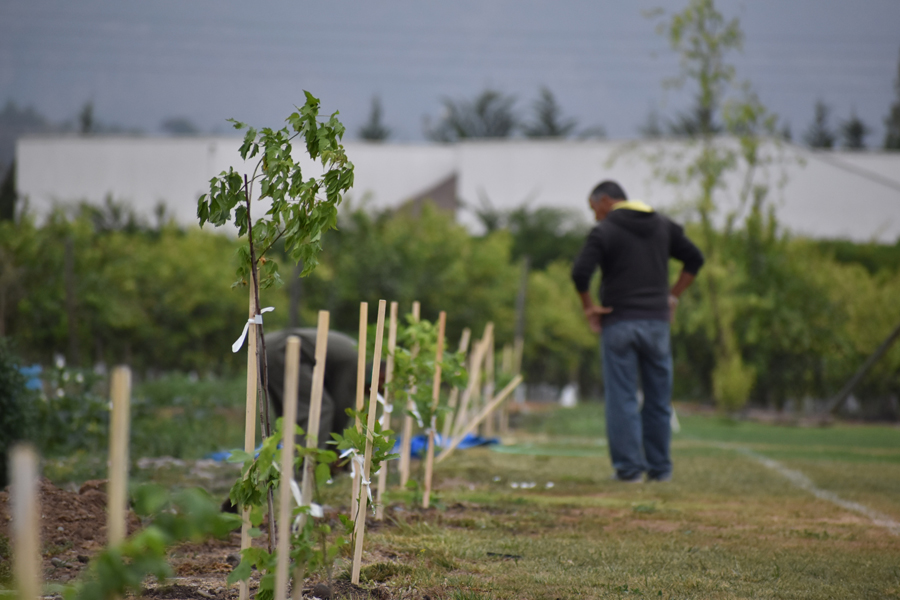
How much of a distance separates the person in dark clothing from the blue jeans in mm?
1573

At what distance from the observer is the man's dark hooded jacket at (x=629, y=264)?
5410 mm

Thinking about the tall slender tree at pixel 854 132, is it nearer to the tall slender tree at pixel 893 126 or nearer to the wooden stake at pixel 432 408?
the tall slender tree at pixel 893 126

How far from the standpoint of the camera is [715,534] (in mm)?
3574

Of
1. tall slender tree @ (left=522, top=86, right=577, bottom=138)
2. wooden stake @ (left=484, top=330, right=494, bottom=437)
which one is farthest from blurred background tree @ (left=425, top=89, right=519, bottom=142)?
wooden stake @ (left=484, top=330, right=494, bottom=437)

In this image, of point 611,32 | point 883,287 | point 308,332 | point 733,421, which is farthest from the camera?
point 611,32

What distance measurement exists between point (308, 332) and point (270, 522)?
267 centimetres

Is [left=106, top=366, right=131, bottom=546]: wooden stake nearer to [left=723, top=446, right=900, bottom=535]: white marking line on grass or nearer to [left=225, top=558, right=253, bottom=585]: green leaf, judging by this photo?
[left=225, top=558, right=253, bottom=585]: green leaf

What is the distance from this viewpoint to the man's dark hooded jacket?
5410mm

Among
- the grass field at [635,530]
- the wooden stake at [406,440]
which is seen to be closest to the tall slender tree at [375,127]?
the grass field at [635,530]

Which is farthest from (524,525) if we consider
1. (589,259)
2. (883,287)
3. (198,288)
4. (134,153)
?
(134,153)

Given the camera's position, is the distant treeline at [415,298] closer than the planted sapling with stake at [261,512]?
No

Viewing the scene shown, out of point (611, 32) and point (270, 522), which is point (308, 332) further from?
point (611, 32)

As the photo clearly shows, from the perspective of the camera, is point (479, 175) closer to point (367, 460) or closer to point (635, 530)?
point (635, 530)

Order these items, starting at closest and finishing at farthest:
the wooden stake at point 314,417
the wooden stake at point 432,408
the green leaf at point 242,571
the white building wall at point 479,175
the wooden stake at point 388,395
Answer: the green leaf at point 242,571 → the wooden stake at point 314,417 → the wooden stake at point 388,395 → the wooden stake at point 432,408 → the white building wall at point 479,175
